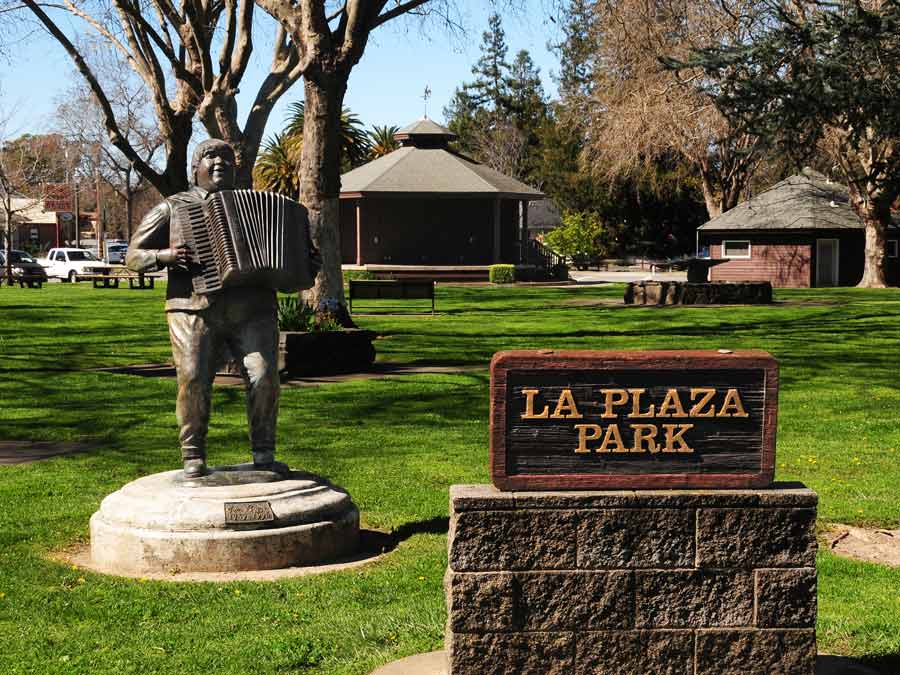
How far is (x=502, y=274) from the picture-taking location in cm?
4672

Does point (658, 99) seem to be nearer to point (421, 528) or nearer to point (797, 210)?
point (797, 210)

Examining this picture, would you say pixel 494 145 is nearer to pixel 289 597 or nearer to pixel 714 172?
pixel 714 172

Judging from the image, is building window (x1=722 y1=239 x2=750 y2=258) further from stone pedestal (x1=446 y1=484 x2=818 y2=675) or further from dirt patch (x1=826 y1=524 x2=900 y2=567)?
stone pedestal (x1=446 y1=484 x2=818 y2=675)

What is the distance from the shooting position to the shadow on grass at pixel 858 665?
5.72 metres

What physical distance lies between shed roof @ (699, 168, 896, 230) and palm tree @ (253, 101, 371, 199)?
18131 mm

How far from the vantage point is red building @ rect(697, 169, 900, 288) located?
150ft

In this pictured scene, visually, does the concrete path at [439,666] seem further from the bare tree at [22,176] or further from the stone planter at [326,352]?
the bare tree at [22,176]

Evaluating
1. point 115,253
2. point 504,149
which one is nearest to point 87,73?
point 115,253

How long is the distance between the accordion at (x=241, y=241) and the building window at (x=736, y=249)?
4098 centimetres

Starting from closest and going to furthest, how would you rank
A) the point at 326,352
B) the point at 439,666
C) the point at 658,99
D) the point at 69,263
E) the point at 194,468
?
1. the point at 439,666
2. the point at 194,468
3. the point at 326,352
4. the point at 658,99
5. the point at 69,263

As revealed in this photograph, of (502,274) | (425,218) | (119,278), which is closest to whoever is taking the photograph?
(119,278)

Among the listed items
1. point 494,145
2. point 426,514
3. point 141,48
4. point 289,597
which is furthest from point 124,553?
point 494,145

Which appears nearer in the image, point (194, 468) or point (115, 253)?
point (194, 468)

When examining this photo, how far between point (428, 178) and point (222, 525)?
43833 millimetres
